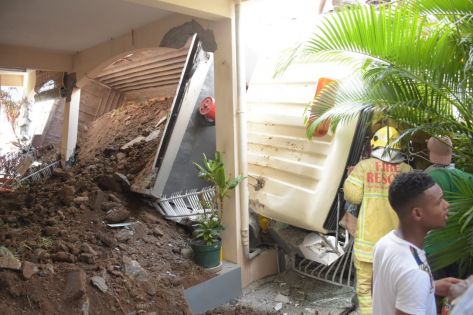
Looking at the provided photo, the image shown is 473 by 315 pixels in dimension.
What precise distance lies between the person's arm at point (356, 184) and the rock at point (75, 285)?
2455 mm

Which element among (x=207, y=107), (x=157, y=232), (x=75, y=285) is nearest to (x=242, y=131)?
(x=207, y=107)

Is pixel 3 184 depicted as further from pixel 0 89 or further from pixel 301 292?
pixel 0 89

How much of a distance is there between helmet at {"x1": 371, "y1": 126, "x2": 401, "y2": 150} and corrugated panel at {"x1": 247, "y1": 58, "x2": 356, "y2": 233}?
36cm

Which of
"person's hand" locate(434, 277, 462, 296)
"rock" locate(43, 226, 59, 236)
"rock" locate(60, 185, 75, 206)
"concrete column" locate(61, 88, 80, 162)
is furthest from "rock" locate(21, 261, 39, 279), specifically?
"concrete column" locate(61, 88, 80, 162)

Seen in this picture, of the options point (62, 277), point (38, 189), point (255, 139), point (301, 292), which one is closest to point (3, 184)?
point (38, 189)

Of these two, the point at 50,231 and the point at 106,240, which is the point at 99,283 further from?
the point at 50,231

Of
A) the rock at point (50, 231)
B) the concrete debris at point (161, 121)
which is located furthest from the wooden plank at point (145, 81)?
the rock at point (50, 231)

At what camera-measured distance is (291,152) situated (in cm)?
444

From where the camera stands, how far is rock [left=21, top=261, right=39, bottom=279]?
3.33 meters

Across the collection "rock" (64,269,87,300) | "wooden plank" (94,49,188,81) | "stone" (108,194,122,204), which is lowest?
"rock" (64,269,87,300)

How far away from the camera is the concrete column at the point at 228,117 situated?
4371mm

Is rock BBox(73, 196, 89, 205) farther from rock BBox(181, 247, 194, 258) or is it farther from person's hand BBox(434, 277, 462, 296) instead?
person's hand BBox(434, 277, 462, 296)

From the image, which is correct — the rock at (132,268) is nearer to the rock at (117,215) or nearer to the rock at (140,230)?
the rock at (140,230)

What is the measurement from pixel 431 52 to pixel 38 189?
5.80 meters
